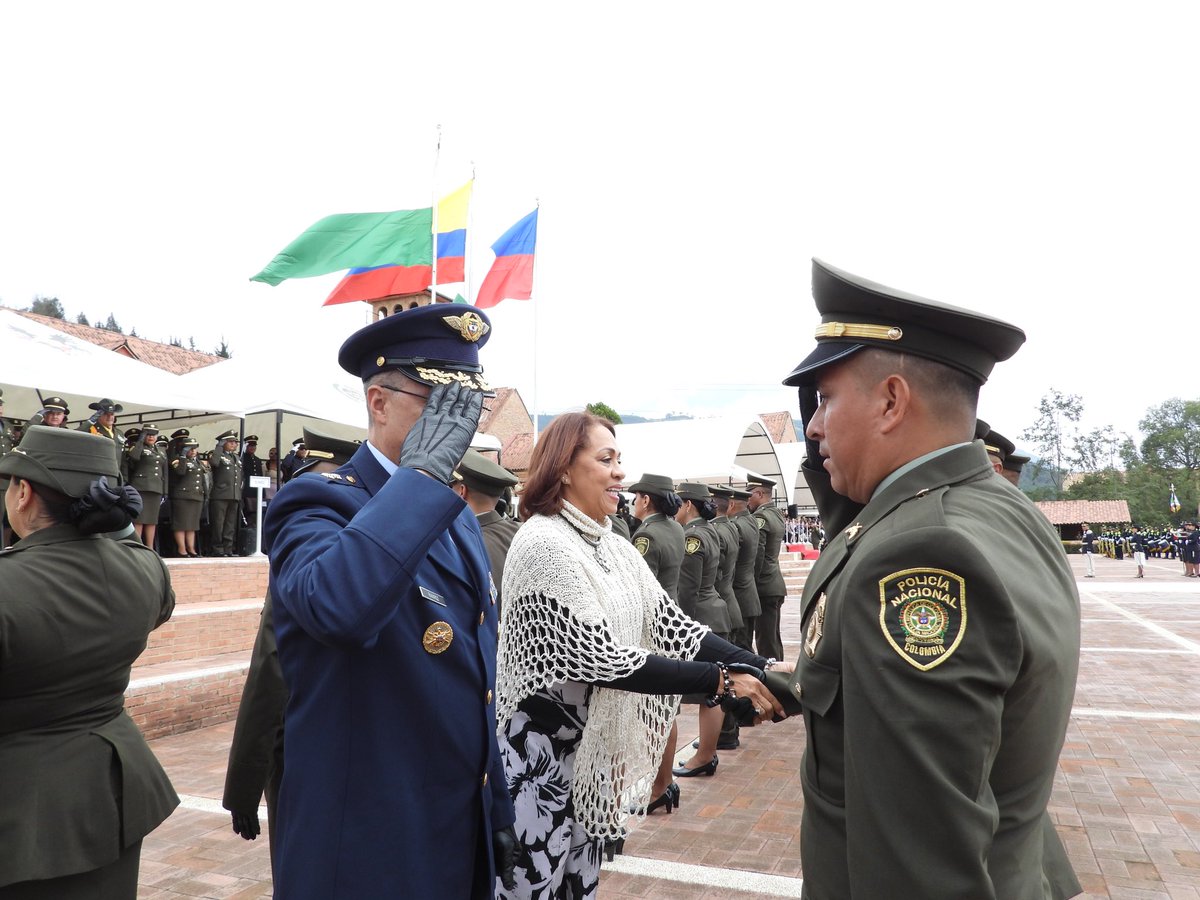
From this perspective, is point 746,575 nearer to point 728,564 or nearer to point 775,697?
point 728,564

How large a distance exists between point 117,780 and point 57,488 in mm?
883

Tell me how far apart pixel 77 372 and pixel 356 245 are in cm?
484

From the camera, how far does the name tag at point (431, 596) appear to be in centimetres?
188

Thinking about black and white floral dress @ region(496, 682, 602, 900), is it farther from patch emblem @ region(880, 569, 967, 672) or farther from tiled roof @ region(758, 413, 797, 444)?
tiled roof @ region(758, 413, 797, 444)

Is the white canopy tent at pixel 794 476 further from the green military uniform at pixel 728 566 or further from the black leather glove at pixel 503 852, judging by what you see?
the black leather glove at pixel 503 852

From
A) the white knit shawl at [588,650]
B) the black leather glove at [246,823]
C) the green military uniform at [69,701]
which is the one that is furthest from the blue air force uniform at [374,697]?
the black leather glove at [246,823]

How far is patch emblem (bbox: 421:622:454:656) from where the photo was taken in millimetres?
1863

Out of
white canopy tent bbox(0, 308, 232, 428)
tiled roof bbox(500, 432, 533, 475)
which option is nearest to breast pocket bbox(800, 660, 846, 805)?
white canopy tent bbox(0, 308, 232, 428)

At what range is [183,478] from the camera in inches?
465

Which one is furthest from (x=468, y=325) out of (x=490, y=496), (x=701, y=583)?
(x=701, y=583)

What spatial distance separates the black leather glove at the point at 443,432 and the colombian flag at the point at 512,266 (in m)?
15.1

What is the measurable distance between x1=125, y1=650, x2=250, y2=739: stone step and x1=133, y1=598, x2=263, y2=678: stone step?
0.13 metres

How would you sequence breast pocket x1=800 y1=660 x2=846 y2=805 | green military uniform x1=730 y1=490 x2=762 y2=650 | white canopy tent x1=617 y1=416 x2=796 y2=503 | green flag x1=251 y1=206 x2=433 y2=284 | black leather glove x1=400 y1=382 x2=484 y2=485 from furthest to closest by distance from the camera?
white canopy tent x1=617 y1=416 x2=796 y2=503 → green flag x1=251 y1=206 x2=433 y2=284 → green military uniform x1=730 y1=490 x2=762 y2=650 → black leather glove x1=400 y1=382 x2=484 y2=485 → breast pocket x1=800 y1=660 x2=846 y2=805

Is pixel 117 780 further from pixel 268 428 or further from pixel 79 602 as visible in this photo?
pixel 268 428
